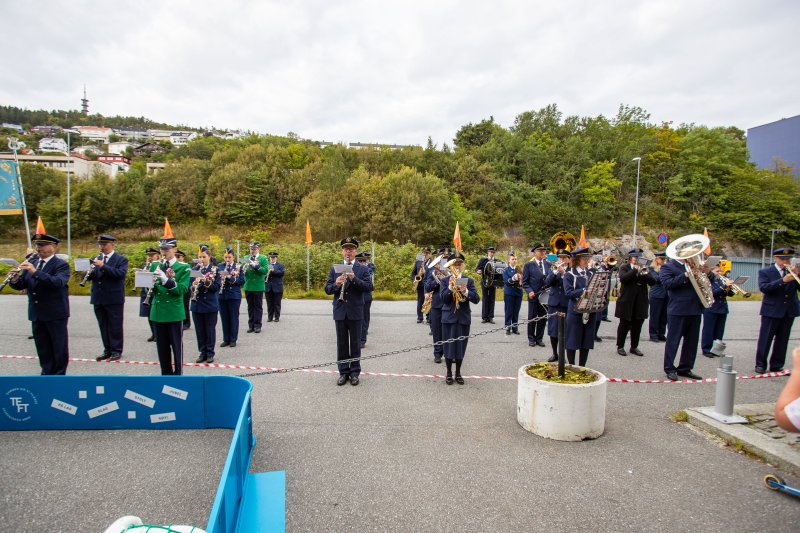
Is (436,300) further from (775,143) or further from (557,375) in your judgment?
(775,143)

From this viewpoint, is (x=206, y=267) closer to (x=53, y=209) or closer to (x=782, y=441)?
(x=782, y=441)

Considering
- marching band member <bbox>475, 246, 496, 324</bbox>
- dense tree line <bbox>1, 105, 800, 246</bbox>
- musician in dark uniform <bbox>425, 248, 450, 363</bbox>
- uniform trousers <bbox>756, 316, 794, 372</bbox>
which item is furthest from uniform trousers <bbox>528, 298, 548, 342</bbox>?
dense tree line <bbox>1, 105, 800, 246</bbox>

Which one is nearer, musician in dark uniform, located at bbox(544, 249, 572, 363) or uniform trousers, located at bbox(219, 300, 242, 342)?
musician in dark uniform, located at bbox(544, 249, 572, 363)

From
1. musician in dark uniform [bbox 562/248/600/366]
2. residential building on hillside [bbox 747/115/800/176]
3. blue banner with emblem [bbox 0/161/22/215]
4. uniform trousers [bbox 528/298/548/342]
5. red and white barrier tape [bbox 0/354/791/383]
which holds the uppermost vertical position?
residential building on hillside [bbox 747/115/800/176]

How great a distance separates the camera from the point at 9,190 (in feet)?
37.8

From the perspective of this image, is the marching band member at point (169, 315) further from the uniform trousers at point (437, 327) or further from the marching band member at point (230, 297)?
the uniform trousers at point (437, 327)

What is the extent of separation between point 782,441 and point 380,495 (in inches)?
170

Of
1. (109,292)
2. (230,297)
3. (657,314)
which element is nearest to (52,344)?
(109,292)

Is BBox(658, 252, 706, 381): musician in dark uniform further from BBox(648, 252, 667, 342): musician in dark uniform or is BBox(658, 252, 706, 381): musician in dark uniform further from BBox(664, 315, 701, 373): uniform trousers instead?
BBox(648, 252, 667, 342): musician in dark uniform

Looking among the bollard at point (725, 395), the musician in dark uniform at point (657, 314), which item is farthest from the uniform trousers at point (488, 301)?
the bollard at point (725, 395)

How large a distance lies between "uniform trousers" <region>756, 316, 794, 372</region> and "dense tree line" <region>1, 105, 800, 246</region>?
35.4 metres

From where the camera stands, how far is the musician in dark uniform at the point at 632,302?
8805 millimetres

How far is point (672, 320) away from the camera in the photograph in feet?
22.6

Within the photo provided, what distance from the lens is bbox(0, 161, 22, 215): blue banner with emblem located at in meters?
11.2
